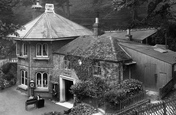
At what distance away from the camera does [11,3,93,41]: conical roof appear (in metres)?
23.6

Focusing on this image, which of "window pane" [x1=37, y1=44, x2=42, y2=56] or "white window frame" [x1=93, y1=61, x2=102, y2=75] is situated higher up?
"window pane" [x1=37, y1=44, x2=42, y2=56]

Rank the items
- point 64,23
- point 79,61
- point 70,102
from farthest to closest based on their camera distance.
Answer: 1. point 64,23
2. point 70,102
3. point 79,61

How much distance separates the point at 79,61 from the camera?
2078cm

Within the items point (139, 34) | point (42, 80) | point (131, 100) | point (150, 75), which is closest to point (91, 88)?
point (131, 100)

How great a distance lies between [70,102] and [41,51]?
6342mm

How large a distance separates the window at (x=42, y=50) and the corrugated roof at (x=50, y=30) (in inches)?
51.0

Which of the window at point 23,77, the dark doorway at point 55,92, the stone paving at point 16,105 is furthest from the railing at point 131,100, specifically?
the window at point 23,77

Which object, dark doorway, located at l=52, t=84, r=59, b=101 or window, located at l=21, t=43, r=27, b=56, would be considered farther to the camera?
window, located at l=21, t=43, r=27, b=56

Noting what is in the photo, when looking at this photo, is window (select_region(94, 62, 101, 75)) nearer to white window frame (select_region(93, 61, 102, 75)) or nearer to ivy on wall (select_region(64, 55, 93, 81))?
white window frame (select_region(93, 61, 102, 75))

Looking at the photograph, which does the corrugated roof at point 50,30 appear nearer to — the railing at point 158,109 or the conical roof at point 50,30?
the conical roof at point 50,30

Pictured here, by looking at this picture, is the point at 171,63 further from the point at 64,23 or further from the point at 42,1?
the point at 42,1

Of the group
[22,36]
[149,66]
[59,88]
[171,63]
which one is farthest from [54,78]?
[171,63]

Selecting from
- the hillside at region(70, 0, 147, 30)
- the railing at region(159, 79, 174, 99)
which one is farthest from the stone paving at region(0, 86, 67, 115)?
the hillside at region(70, 0, 147, 30)

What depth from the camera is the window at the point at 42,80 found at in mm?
24594
